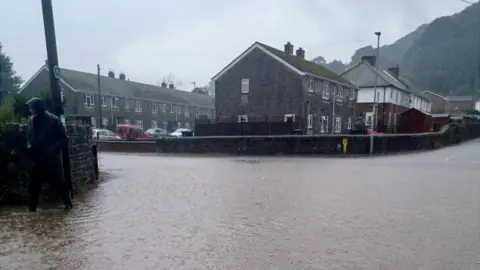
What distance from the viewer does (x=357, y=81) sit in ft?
157

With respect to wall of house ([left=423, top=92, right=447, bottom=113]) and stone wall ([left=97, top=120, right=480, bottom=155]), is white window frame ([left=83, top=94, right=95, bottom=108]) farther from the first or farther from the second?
wall of house ([left=423, top=92, right=447, bottom=113])

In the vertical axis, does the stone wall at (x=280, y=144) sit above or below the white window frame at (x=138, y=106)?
below

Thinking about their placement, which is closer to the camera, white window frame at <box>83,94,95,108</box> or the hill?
white window frame at <box>83,94,95,108</box>

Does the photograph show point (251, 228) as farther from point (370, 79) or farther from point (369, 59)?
point (369, 59)

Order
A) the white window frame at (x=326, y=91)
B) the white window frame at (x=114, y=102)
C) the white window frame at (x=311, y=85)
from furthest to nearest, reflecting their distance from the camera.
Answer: the white window frame at (x=114, y=102)
the white window frame at (x=326, y=91)
the white window frame at (x=311, y=85)

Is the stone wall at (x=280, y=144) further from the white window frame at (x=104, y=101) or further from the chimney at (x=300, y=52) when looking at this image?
the white window frame at (x=104, y=101)

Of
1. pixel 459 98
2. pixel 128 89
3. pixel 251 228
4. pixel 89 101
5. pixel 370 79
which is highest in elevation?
pixel 370 79

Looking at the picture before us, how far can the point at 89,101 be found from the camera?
44719mm

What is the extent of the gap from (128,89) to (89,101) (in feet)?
28.9

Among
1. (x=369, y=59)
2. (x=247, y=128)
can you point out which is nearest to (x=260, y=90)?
(x=247, y=128)

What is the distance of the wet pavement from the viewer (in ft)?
13.7

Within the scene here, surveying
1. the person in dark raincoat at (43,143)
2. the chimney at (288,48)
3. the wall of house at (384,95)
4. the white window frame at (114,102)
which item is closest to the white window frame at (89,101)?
the white window frame at (114,102)

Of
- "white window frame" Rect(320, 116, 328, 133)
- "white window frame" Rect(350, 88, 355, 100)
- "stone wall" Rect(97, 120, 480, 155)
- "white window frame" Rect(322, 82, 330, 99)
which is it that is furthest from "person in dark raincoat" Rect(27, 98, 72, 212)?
"white window frame" Rect(350, 88, 355, 100)

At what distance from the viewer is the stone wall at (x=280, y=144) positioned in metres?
20.2
